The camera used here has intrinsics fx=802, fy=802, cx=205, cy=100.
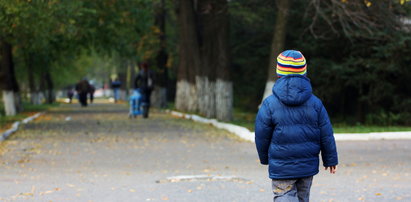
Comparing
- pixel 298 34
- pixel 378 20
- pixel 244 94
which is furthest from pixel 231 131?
pixel 244 94

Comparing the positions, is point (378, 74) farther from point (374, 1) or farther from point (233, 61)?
point (233, 61)

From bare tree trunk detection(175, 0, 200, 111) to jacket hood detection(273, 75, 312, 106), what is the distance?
26468 mm

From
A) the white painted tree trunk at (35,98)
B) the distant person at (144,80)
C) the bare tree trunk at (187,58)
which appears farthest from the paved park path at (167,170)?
the white painted tree trunk at (35,98)

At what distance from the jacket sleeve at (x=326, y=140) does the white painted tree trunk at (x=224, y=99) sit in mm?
20702

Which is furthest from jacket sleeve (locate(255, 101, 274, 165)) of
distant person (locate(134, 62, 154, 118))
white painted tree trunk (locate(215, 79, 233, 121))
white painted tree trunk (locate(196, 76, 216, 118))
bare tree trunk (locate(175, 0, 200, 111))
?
bare tree trunk (locate(175, 0, 200, 111))

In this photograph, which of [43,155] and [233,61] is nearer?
[43,155]

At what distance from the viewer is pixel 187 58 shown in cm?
3650

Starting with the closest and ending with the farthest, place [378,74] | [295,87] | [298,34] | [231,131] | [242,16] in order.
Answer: [295,87] → [231,131] → [378,74] → [298,34] → [242,16]

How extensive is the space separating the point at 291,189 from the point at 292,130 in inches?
17.8

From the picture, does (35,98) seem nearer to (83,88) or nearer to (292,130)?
(83,88)

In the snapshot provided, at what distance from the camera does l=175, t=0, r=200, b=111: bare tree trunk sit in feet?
108

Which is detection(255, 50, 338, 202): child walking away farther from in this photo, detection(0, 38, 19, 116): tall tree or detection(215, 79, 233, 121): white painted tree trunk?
detection(0, 38, 19, 116): tall tree

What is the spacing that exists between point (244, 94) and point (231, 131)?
1814 centimetres

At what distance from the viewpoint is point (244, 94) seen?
39469mm
